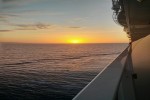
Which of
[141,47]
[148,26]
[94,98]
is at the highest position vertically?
[148,26]

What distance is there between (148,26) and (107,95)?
5385 millimetres

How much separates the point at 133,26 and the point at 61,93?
2940 centimetres

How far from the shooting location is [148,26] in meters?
6.09

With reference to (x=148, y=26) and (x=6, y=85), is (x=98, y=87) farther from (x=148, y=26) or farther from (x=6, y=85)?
(x=6, y=85)

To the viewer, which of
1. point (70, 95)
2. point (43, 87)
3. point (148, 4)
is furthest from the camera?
point (43, 87)

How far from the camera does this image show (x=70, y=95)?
33.5m

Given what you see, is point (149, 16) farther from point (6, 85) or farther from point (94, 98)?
point (6, 85)

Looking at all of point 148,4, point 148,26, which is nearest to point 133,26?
point 148,26

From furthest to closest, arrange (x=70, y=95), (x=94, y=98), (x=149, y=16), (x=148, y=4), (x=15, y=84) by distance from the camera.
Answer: (x=15, y=84), (x=70, y=95), (x=149, y=16), (x=148, y=4), (x=94, y=98)

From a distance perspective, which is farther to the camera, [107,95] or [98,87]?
[98,87]

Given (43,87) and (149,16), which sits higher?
(149,16)

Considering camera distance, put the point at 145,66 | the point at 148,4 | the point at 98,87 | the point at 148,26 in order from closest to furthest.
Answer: the point at 98,87, the point at 145,66, the point at 148,4, the point at 148,26

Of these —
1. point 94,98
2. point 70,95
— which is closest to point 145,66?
point 94,98

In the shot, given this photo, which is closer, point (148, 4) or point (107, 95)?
point (107, 95)
